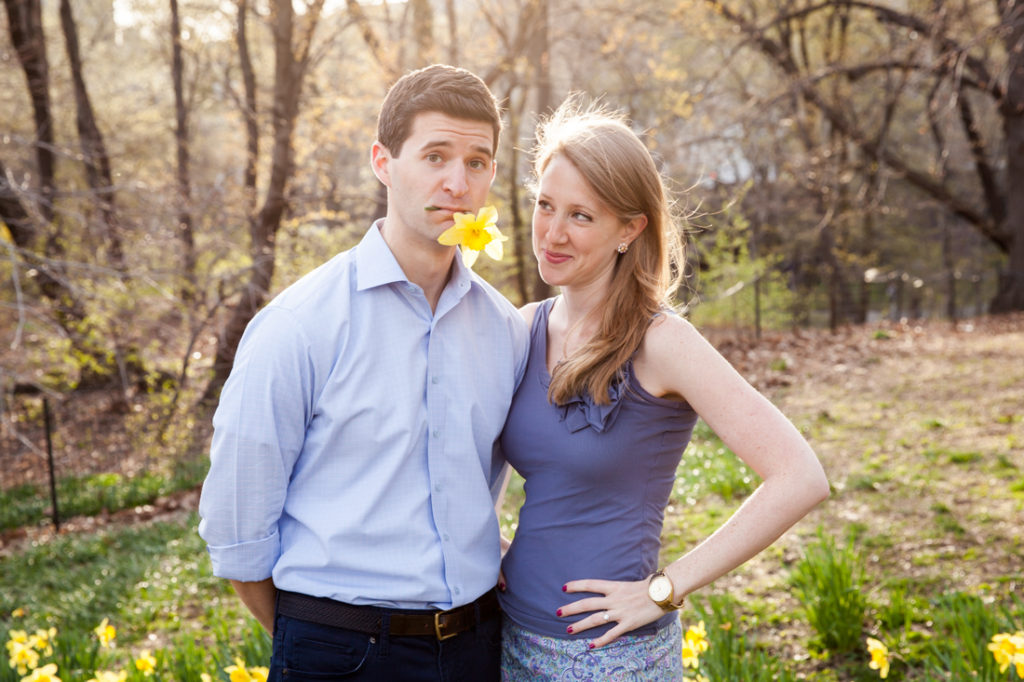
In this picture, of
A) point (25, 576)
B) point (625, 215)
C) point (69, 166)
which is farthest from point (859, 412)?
point (69, 166)

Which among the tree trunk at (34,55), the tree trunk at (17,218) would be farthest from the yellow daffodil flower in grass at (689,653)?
the tree trunk at (34,55)

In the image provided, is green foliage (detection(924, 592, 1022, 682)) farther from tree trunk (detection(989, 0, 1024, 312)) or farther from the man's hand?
tree trunk (detection(989, 0, 1024, 312))

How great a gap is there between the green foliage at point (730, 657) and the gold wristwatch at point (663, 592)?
4.09 ft

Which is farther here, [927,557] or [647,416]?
[927,557]

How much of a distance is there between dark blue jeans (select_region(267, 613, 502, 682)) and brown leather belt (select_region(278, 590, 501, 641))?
14mm

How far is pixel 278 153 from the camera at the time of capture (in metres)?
10.1

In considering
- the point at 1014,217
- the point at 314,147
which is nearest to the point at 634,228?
the point at 314,147

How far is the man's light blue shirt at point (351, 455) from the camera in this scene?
182cm

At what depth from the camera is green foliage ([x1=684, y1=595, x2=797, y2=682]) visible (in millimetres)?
2967

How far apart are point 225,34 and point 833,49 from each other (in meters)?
11.9

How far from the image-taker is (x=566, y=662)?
192cm

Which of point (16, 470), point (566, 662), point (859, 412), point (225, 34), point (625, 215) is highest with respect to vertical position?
point (225, 34)

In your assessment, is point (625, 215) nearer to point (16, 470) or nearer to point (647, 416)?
point (647, 416)

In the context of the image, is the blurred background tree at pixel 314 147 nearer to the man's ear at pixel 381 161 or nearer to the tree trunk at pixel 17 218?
the tree trunk at pixel 17 218
